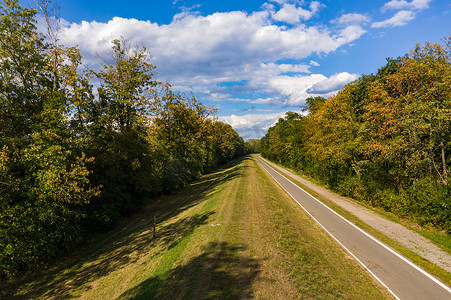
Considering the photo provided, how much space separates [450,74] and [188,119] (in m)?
29.0

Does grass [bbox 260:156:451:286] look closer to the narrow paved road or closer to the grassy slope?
the narrow paved road

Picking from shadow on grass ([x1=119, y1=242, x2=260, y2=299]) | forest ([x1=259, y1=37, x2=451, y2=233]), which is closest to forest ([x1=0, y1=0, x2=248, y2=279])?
shadow on grass ([x1=119, y1=242, x2=260, y2=299])

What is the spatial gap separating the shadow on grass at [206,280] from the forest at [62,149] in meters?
7.50

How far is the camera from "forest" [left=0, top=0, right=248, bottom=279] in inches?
426

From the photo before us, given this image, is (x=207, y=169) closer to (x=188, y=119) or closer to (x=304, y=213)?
(x=188, y=119)

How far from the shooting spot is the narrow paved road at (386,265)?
24.5 feet

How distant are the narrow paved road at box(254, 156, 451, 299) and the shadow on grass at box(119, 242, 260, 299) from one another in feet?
18.3

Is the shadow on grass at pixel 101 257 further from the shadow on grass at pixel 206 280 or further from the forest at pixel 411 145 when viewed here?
the forest at pixel 411 145

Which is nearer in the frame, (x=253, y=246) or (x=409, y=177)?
(x=253, y=246)

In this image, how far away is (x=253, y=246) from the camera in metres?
10.0

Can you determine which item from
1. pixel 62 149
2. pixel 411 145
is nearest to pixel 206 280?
pixel 62 149

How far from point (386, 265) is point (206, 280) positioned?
864cm

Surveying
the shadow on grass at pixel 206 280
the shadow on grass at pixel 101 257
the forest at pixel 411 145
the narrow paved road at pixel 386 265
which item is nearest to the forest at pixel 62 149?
the shadow on grass at pixel 101 257

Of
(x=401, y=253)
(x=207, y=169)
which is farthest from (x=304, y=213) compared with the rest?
(x=207, y=169)
